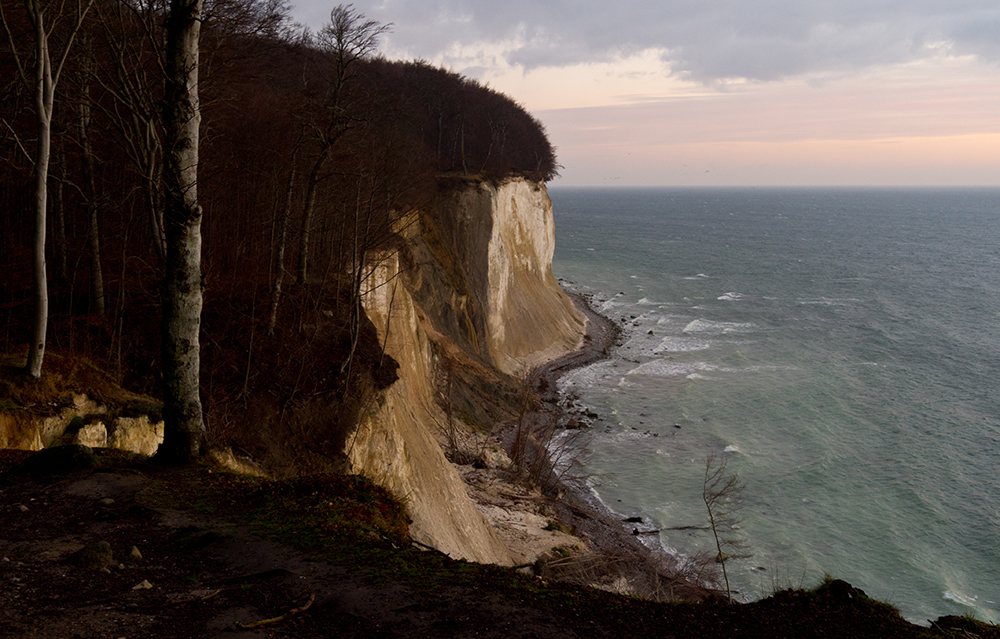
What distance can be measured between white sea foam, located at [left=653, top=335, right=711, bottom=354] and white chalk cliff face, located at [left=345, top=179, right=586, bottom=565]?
659 cm

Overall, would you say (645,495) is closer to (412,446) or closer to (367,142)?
(412,446)

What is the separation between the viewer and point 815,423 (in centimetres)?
3622

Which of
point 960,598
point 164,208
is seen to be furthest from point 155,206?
point 960,598

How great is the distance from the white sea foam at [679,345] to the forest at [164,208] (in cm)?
3052

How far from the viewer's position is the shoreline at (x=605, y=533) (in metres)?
19.7

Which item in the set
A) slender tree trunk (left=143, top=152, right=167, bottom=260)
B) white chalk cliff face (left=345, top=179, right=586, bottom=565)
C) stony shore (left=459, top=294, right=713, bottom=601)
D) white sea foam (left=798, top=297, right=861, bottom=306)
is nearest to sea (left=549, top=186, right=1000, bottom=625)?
white sea foam (left=798, top=297, right=861, bottom=306)

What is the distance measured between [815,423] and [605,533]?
18.1m

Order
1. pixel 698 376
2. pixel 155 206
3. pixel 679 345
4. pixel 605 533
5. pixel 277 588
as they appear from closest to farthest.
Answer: pixel 277 588 < pixel 155 206 < pixel 605 533 < pixel 698 376 < pixel 679 345

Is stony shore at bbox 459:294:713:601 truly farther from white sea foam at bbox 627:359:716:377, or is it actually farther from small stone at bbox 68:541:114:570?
white sea foam at bbox 627:359:716:377

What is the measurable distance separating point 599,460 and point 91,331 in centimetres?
2303

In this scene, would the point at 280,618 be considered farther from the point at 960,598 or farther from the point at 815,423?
the point at 815,423

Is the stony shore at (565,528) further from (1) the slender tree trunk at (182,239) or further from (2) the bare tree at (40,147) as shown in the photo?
(2) the bare tree at (40,147)

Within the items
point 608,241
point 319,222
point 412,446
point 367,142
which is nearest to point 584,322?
point 367,142

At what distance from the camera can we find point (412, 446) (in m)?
19.5
